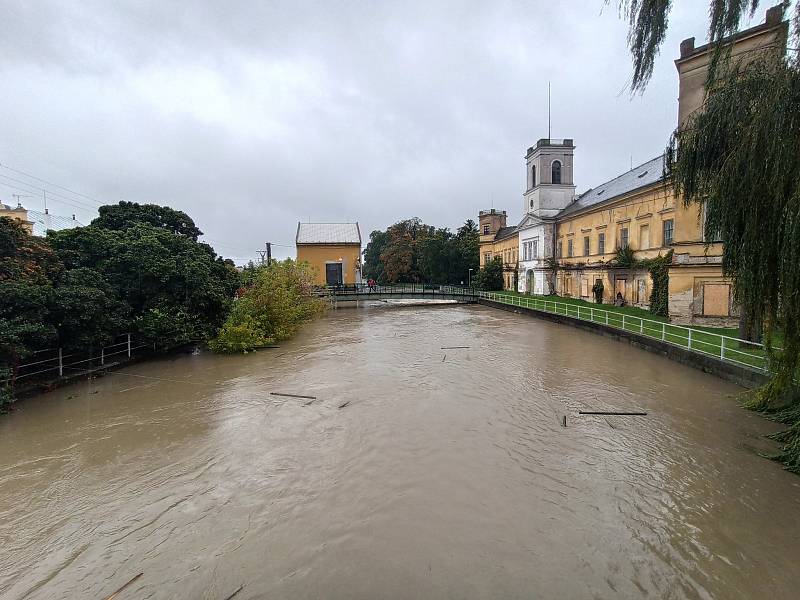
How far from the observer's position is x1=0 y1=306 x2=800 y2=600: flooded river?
4.16 meters

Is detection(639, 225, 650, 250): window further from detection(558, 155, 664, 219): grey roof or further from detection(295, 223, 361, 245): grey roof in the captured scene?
detection(295, 223, 361, 245): grey roof

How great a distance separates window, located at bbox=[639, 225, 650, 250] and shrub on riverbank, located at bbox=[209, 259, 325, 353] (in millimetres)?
21253

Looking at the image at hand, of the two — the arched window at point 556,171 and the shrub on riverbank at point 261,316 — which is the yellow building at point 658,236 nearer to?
the arched window at point 556,171

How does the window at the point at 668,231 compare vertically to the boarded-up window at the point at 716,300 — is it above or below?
above

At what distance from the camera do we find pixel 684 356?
1262 centimetres

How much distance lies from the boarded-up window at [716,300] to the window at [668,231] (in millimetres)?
6674

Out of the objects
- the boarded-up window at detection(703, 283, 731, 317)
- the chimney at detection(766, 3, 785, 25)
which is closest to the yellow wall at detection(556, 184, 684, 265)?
the boarded-up window at detection(703, 283, 731, 317)

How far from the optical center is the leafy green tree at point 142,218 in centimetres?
1630

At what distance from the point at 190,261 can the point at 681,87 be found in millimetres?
21163

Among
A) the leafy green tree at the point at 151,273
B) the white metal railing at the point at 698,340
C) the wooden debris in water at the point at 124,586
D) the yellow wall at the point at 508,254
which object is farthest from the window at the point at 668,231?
the wooden debris in water at the point at 124,586

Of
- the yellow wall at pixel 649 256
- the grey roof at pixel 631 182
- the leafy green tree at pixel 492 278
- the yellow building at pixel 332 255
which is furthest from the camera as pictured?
the leafy green tree at pixel 492 278

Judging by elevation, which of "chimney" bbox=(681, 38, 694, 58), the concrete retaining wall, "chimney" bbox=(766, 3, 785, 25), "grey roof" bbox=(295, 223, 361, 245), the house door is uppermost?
"chimney" bbox=(681, 38, 694, 58)

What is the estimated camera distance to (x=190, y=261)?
14680 mm

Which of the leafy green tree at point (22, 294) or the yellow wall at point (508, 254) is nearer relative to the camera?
the leafy green tree at point (22, 294)
